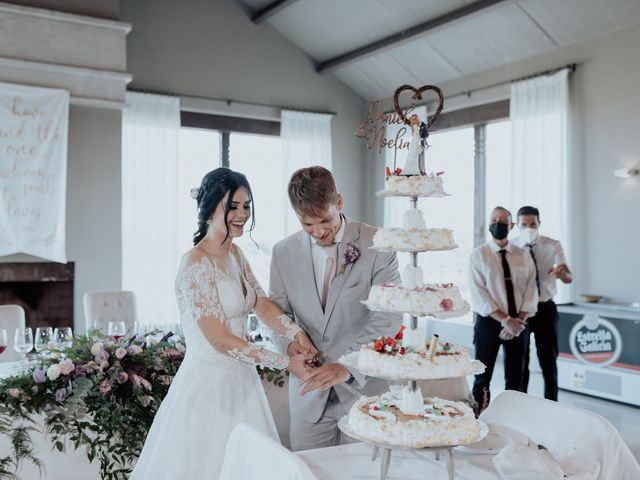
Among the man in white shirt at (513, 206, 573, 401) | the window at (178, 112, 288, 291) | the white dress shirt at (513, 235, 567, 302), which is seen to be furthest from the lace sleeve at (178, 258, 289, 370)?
the window at (178, 112, 288, 291)

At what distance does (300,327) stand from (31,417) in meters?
1.12

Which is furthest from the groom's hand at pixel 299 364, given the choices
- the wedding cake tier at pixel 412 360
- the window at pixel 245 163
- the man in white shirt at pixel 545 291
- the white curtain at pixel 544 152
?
the window at pixel 245 163

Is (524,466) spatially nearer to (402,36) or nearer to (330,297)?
(330,297)

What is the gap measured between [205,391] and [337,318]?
0.56 metres

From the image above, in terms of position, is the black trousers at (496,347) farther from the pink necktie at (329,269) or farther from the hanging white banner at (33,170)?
the hanging white banner at (33,170)

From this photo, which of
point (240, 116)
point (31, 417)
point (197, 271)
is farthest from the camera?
point (240, 116)

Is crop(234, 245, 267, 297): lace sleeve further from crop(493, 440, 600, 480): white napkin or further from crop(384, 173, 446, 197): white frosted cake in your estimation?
crop(493, 440, 600, 480): white napkin

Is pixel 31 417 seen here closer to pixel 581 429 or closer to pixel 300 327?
pixel 300 327

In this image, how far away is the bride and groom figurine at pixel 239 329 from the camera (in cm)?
249

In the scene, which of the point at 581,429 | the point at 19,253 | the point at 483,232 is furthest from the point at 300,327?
the point at 483,232

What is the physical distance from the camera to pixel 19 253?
6.26 metres

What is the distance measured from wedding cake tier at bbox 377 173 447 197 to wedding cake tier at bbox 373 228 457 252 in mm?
106

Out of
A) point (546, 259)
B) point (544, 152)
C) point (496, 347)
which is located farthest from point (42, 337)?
point (544, 152)

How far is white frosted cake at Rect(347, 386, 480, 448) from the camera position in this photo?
6.00 feet
